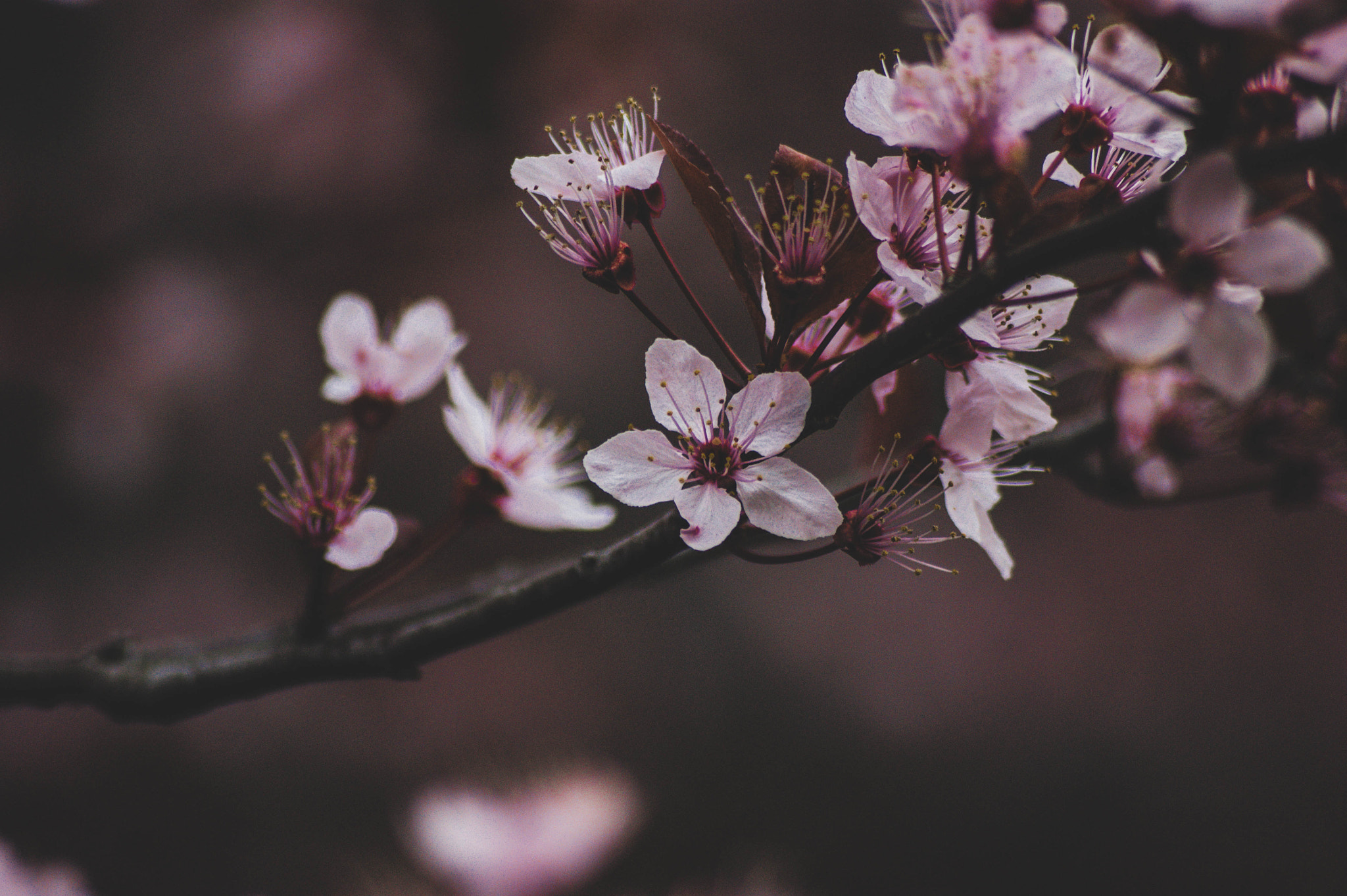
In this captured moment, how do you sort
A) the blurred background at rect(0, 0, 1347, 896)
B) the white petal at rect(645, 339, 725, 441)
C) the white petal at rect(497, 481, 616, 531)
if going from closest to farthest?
the white petal at rect(645, 339, 725, 441) < the white petal at rect(497, 481, 616, 531) < the blurred background at rect(0, 0, 1347, 896)

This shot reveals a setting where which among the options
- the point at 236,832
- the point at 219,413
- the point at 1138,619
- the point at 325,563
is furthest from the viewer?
the point at 1138,619

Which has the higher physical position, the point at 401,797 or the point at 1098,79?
the point at 1098,79

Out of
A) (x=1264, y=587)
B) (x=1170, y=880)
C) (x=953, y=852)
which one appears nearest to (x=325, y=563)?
(x=953, y=852)

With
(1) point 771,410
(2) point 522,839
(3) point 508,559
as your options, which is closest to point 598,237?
(1) point 771,410

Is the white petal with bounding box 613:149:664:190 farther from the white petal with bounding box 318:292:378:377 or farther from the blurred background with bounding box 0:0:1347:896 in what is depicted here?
the blurred background with bounding box 0:0:1347:896

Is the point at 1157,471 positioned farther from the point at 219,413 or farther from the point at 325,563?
the point at 219,413

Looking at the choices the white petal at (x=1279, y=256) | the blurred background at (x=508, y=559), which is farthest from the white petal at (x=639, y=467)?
the blurred background at (x=508, y=559)

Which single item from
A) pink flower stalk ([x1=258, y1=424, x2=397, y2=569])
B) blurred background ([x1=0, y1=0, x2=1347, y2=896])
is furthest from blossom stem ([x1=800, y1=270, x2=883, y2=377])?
blurred background ([x1=0, y1=0, x2=1347, y2=896])
